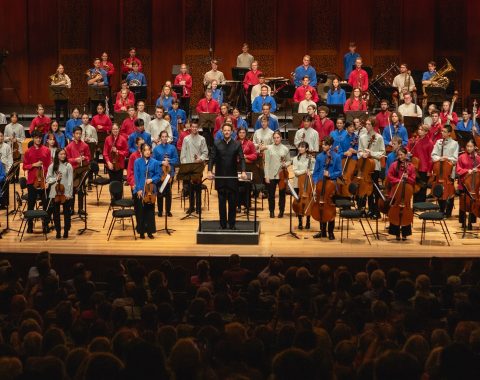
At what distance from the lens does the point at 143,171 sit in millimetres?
12602

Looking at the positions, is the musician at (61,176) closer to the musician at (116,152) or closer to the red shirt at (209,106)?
the musician at (116,152)

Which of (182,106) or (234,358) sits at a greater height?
(182,106)

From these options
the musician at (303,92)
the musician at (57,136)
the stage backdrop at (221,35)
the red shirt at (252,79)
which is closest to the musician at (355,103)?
the musician at (303,92)

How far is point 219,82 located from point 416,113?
411 cm

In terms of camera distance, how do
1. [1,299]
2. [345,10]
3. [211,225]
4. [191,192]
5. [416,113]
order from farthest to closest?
[345,10]
[416,113]
[191,192]
[211,225]
[1,299]

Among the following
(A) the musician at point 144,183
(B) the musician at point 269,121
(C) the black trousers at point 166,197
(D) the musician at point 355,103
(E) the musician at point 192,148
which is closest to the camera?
(A) the musician at point 144,183

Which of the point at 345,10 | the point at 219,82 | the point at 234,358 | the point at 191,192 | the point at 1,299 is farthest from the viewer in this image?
the point at 345,10

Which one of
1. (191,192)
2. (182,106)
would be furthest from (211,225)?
(182,106)

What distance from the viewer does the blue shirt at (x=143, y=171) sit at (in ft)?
41.3

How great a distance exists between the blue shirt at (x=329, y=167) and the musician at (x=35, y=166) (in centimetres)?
389

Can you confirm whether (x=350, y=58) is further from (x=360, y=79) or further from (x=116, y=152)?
(x=116, y=152)

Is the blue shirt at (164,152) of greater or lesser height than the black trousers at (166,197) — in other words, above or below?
above

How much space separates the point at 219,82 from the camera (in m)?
18.0

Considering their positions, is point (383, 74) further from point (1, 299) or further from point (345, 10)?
point (1, 299)
